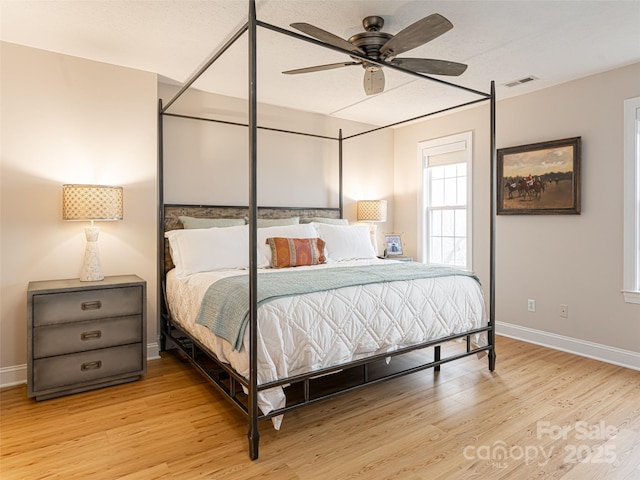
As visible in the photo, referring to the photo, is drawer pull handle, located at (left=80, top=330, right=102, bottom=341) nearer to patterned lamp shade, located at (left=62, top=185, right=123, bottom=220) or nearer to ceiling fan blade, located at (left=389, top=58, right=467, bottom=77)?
patterned lamp shade, located at (left=62, top=185, right=123, bottom=220)

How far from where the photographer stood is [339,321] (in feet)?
7.40

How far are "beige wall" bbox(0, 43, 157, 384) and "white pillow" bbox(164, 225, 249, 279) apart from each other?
386 millimetres

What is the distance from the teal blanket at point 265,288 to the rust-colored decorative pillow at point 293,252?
0.57 meters

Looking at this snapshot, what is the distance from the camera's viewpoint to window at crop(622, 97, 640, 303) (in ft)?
10.5

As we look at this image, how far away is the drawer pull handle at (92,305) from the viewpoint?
2.76m

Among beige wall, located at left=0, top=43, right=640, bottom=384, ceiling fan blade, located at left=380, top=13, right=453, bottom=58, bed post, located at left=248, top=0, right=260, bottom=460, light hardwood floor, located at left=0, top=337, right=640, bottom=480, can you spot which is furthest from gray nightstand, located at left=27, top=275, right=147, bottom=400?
ceiling fan blade, located at left=380, top=13, right=453, bottom=58

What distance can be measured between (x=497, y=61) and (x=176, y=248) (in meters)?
2.98

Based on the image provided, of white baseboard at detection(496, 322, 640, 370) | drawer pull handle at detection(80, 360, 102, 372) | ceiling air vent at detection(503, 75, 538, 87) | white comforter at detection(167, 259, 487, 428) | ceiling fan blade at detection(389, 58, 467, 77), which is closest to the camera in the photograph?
white comforter at detection(167, 259, 487, 428)

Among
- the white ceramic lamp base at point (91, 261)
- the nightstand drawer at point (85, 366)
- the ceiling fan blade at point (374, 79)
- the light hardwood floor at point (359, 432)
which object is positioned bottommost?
the light hardwood floor at point (359, 432)

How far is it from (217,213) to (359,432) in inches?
97.3

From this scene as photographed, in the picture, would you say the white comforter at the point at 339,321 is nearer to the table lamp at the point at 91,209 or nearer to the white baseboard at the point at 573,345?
the table lamp at the point at 91,209

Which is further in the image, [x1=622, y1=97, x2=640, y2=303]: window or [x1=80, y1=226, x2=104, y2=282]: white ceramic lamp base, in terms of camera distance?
[x1=622, y1=97, x2=640, y2=303]: window

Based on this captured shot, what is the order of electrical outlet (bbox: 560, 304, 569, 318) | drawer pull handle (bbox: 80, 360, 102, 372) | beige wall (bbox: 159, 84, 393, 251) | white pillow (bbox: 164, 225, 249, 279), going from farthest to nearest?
beige wall (bbox: 159, 84, 393, 251), electrical outlet (bbox: 560, 304, 569, 318), white pillow (bbox: 164, 225, 249, 279), drawer pull handle (bbox: 80, 360, 102, 372)

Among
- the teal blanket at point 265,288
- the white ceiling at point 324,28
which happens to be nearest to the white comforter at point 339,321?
the teal blanket at point 265,288
